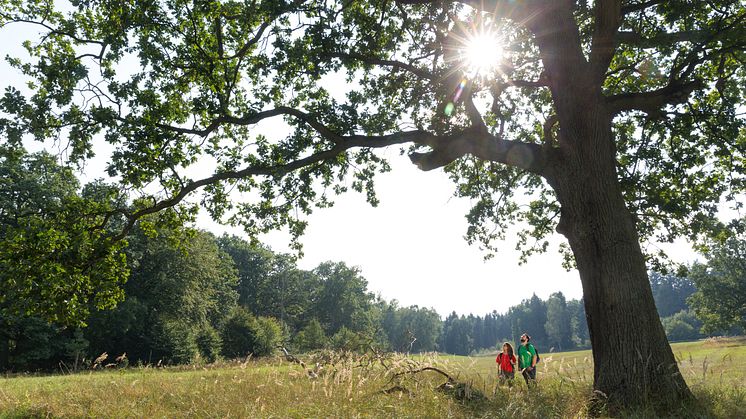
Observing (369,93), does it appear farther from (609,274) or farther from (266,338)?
(266,338)

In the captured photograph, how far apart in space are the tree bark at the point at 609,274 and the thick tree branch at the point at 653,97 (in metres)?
0.65

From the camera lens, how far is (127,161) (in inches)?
392

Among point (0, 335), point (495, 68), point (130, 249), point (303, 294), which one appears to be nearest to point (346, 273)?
point (303, 294)

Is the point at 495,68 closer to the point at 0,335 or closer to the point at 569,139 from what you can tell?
the point at 569,139

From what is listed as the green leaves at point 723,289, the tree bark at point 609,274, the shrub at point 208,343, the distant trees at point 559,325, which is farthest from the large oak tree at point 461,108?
the distant trees at point 559,325

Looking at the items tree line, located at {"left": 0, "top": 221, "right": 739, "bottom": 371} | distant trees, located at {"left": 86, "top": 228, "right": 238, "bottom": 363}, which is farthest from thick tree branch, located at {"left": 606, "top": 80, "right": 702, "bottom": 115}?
distant trees, located at {"left": 86, "top": 228, "right": 238, "bottom": 363}

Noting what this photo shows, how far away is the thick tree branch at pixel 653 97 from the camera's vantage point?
966 centimetres

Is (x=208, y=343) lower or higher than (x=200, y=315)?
lower

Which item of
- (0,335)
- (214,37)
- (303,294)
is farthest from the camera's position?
(303,294)

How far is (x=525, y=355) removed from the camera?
1238cm

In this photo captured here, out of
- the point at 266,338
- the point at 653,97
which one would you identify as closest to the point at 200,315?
the point at 266,338

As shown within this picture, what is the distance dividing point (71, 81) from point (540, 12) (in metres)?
10.0

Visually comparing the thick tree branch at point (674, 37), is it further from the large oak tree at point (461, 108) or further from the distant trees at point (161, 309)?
the distant trees at point (161, 309)

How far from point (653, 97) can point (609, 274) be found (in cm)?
450
